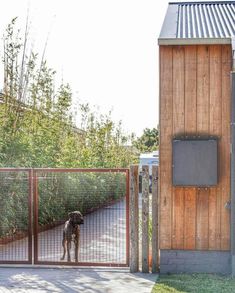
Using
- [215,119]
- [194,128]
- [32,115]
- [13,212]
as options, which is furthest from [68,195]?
[215,119]

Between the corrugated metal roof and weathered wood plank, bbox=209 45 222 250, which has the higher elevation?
the corrugated metal roof

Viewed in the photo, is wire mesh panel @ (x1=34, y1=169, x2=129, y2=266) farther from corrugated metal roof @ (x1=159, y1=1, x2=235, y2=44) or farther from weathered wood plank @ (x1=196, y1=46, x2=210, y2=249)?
corrugated metal roof @ (x1=159, y1=1, x2=235, y2=44)

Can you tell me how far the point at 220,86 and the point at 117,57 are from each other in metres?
7.15

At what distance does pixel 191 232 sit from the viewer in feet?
25.5

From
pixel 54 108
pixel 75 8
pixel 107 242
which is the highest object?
pixel 75 8

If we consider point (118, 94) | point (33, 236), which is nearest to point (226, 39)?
point (33, 236)

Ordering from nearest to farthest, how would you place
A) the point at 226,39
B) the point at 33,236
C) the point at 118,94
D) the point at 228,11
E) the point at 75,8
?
the point at 226,39, the point at 33,236, the point at 228,11, the point at 75,8, the point at 118,94

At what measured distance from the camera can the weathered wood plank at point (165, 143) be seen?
778 cm

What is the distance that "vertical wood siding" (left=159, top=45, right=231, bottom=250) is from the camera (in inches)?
304

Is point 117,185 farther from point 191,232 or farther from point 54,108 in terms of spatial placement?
point 191,232

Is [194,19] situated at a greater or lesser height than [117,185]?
greater

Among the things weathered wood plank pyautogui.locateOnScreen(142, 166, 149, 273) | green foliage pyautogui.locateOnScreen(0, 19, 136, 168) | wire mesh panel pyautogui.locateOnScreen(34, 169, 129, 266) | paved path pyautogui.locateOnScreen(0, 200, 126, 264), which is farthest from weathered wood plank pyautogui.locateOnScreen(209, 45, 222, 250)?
green foliage pyautogui.locateOnScreen(0, 19, 136, 168)

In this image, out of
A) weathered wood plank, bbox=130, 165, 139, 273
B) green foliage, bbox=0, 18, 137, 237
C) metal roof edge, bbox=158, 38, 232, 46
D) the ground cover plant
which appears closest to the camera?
the ground cover plant

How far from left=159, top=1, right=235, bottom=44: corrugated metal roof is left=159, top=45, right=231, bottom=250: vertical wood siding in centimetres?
17
